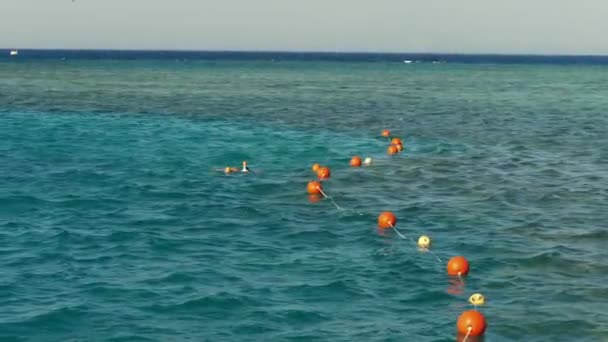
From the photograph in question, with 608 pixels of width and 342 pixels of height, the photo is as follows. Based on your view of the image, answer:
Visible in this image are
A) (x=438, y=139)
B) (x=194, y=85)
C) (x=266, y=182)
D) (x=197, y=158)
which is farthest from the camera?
(x=194, y=85)

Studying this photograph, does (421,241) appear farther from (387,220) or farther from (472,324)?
(472,324)

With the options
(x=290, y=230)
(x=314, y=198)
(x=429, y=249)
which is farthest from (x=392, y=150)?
(x=429, y=249)

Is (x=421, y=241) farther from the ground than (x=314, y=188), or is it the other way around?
(x=314, y=188)

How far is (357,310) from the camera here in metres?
20.6

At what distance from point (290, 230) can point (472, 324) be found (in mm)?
10791

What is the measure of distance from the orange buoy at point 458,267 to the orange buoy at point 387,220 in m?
5.36

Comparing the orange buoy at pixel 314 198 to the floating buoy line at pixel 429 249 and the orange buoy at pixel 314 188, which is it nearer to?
the floating buoy line at pixel 429 249

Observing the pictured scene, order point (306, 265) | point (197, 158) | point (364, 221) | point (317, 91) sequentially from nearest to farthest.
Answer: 1. point (306, 265)
2. point (364, 221)
3. point (197, 158)
4. point (317, 91)

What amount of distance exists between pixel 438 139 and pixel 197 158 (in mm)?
15478

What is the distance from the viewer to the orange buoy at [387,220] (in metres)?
28.4

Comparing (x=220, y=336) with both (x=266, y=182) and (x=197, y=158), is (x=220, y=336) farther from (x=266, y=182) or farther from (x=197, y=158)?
(x=197, y=158)

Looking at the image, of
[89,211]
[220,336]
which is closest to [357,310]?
[220,336]

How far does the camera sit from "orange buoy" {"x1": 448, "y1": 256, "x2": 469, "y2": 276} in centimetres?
2306

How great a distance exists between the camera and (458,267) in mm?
23062
